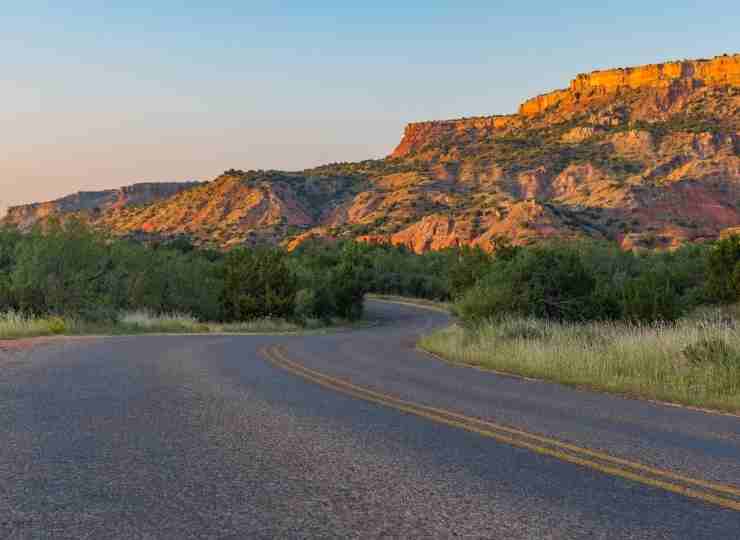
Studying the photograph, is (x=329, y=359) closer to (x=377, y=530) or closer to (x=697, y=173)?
(x=377, y=530)

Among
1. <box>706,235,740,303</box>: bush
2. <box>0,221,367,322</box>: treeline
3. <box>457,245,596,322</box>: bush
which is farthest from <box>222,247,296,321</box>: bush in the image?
<box>706,235,740,303</box>: bush

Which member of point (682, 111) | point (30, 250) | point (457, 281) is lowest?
point (457, 281)

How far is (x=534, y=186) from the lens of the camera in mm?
111062

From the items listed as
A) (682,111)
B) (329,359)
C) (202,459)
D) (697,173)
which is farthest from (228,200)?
(202,459)

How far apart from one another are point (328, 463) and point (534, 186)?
109 m

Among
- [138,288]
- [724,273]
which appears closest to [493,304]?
[724,273]

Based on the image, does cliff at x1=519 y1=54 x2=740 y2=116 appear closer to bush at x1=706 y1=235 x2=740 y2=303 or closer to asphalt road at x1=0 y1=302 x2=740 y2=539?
bush at x1=706 y1=235 x2=740 y2=303

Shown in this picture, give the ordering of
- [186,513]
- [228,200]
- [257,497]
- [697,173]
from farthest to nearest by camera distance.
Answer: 1. [228,200]
2. [697,173]
3. [257,497]
4. [186,513]

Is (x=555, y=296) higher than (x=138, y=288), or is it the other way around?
(x=138, y=288)

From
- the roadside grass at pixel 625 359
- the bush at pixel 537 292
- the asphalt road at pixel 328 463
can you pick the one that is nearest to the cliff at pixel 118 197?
the bush at pixel 537 292

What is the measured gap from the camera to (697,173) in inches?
3989

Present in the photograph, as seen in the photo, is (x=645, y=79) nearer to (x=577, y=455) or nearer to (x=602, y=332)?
(x=602, y=332)

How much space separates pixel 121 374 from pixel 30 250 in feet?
54.9

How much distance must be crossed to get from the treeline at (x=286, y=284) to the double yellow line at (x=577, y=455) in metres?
11.6
